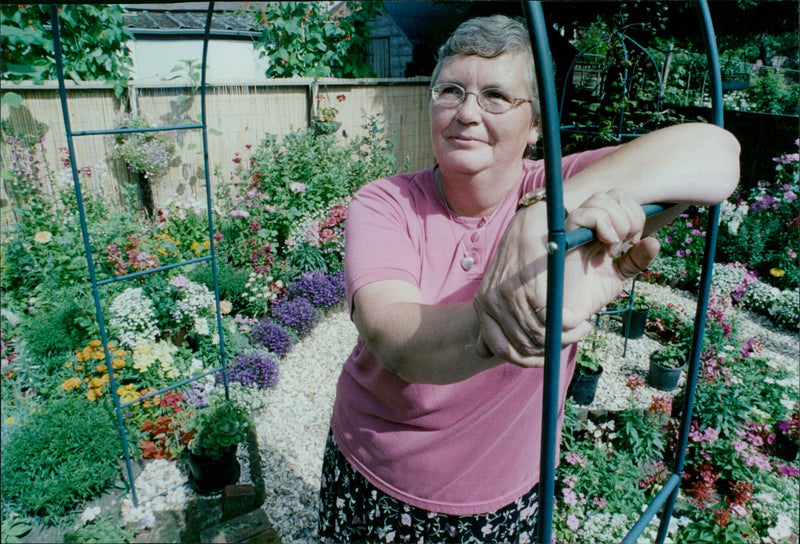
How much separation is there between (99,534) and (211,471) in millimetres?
620

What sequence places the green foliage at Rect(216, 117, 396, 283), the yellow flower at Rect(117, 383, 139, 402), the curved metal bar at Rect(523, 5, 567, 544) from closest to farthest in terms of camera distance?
the curved metal bar at Rect(523, 5, 567, 544) → the yellow flower at Rect(117, 383, 139, 402) → the green foliage at Rect(216, 117, 396, 283)

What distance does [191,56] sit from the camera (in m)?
10.3

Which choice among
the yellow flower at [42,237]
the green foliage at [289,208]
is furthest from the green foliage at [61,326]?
the green foliage at [289,208]

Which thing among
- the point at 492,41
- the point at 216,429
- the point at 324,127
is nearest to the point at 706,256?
the point at 492,41

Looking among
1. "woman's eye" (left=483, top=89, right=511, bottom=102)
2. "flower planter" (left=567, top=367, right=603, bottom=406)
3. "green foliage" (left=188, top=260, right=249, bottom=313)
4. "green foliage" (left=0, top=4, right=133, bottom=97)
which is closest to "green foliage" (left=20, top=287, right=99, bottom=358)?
"green foliage" (left=188, top=260, right=249, bottom=313)

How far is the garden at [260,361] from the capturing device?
278cm

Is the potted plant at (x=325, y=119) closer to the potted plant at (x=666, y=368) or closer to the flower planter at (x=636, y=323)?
the flower planter at (x=636, y=323)

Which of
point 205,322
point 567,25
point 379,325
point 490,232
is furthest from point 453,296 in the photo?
point 567,25

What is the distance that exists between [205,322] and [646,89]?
4688 mm

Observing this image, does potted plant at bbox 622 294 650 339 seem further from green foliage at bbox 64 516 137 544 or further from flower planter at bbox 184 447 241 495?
green foliage at bbox 64 516 137 544

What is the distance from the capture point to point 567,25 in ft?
26.9

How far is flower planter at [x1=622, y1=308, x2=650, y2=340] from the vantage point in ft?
15.7

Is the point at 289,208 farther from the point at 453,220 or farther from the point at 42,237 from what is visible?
the point at 453,220

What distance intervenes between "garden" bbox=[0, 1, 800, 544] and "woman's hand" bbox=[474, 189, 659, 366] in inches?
95.9
